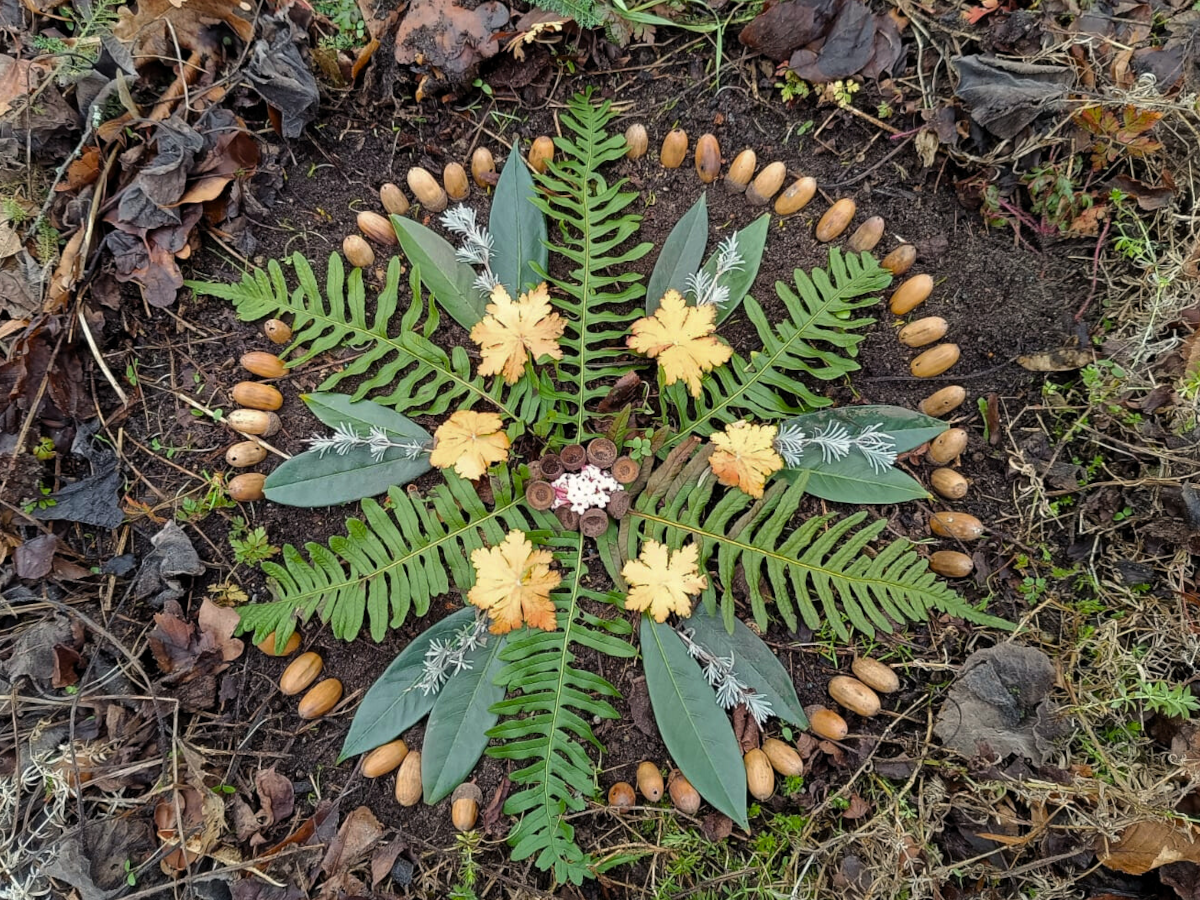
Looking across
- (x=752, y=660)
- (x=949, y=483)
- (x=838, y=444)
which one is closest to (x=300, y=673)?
(x=752, y=660)

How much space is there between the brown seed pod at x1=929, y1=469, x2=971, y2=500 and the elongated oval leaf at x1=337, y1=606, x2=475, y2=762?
79.1 inches

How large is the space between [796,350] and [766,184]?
766 millimetres

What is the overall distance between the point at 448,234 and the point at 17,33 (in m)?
2.09

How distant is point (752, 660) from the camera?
9.25 feet

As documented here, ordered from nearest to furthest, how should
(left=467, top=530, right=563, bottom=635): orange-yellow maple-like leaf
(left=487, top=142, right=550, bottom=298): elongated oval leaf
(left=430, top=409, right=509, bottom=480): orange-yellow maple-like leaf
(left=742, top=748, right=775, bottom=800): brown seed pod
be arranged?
1. (left=467, top=530, right=563, bottom=635): orange-yellow maple-like leaf
2. (left=430, top=409, right=509, bottom=480): orange-yellow maple-like leaf
3. (left=742, top=748, right=775, bottom=800): brown seed pod
4. (left=487, top=142, right=550, bottom=298): elongated oval leaf

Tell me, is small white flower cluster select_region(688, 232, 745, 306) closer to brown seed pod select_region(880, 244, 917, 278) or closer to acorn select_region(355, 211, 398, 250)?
brown seed pod select_region(880, 244, 917, 278)

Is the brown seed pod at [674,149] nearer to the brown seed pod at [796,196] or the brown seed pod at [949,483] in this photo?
the brown seed pod at [796,196]

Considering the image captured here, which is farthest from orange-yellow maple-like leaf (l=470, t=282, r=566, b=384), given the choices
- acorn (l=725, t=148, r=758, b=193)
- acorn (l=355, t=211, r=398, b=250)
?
acorn (l=725, t=148, r=758, b=193)

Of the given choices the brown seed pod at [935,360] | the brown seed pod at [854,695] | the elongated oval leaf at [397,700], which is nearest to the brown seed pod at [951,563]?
the brown seed pod at [854,695]

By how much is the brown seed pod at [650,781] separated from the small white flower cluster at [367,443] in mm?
1523

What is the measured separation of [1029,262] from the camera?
10.2 ft

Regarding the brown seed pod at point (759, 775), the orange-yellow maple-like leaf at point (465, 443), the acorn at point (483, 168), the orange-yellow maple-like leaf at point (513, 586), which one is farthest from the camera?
the acorn at point (483, 168)

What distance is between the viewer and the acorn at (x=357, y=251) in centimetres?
304

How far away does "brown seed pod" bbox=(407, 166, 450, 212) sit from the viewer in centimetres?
307
